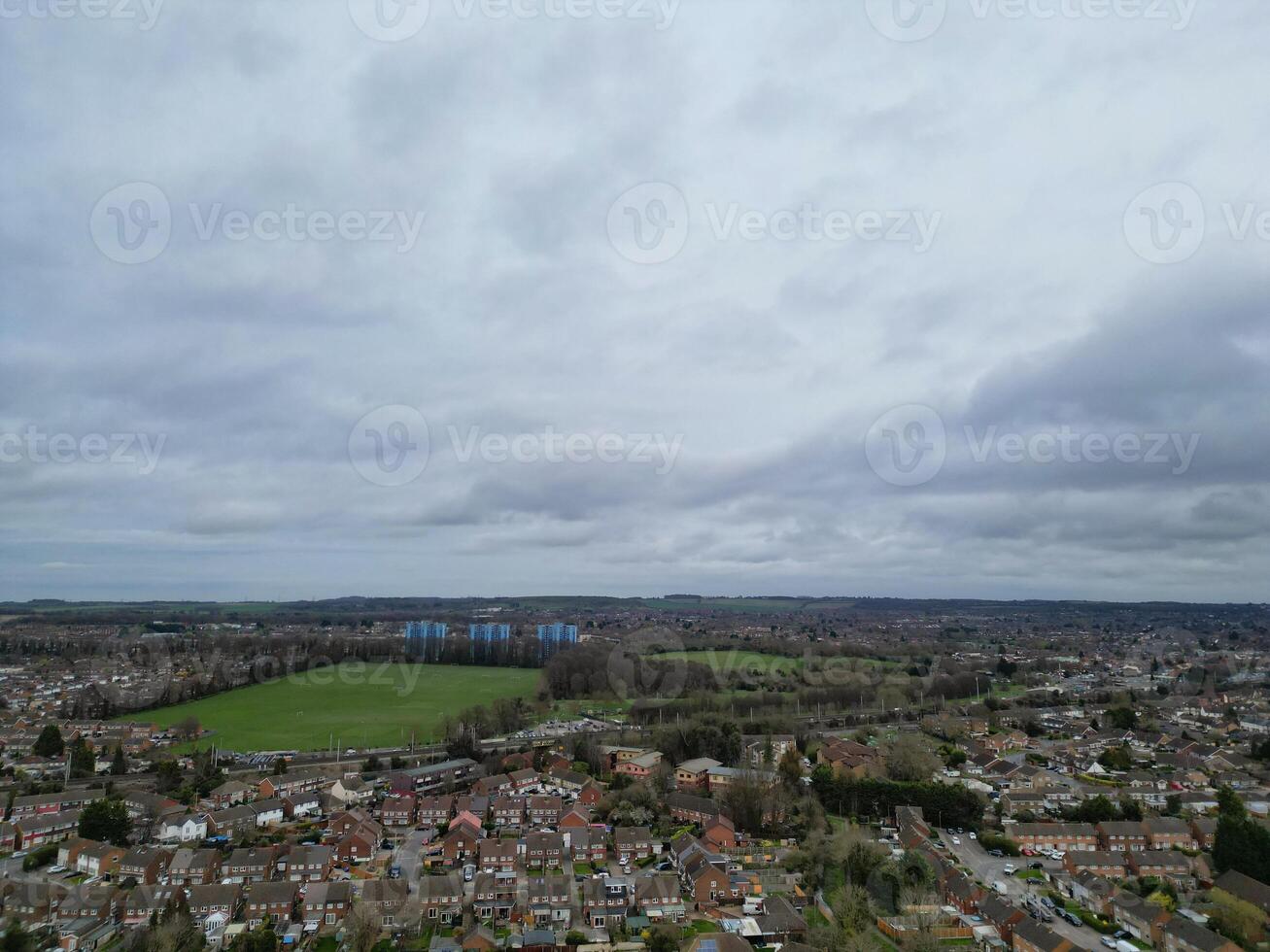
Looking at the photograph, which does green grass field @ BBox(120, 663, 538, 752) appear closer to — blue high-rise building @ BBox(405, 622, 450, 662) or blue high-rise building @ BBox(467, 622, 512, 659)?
blue high-rise building @ BBox(405, 622, 450, 662)

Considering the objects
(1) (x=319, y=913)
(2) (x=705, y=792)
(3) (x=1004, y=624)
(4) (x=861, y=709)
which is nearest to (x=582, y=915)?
(1) (x=319, y=913)

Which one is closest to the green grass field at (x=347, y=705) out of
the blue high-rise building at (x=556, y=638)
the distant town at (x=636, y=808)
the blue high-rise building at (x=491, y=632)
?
the distant town at (x=636, y=808)

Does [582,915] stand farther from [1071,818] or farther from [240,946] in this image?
[1071,818]

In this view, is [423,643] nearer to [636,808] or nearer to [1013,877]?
[636,808]

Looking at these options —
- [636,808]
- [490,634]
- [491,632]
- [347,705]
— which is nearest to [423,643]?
[490,634]

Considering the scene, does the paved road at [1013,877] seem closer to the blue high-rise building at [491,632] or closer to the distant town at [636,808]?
the distant town at [636,808]
